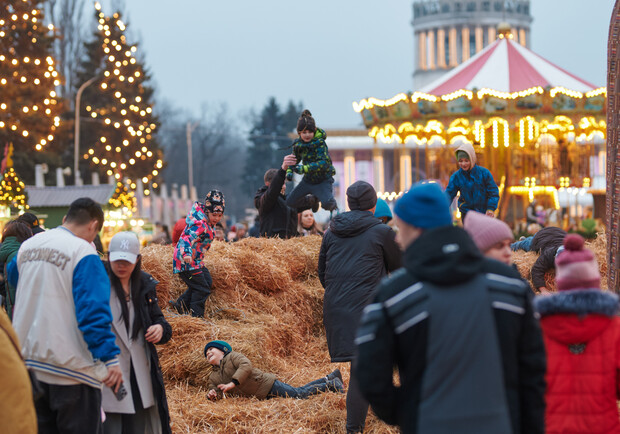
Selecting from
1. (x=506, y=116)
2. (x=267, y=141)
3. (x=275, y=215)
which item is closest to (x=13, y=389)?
(x=275, y=215)

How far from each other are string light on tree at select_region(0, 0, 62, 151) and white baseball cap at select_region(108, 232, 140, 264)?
93.3ft

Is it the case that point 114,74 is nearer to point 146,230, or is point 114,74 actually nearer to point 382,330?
point 146,230

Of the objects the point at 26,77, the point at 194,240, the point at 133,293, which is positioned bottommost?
the point at 194,240

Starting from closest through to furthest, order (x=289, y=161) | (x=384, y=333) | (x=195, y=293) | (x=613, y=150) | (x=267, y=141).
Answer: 1. (x=384, y=333)
2. (x=613, y=150)
3. (x=195, y=293)
4. (x=289, y=161)
5. (x=267, y=141)

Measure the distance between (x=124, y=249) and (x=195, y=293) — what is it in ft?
15.3

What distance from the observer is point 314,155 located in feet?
36.8

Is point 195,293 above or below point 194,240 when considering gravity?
below

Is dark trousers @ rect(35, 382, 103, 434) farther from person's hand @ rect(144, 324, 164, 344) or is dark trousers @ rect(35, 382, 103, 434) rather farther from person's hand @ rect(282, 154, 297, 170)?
person's hand @ rect(282, 154, 297, 170)

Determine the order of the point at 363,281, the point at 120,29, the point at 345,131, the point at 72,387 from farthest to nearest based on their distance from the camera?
the point at 345,131
the point at 120,29
the point at 363,281
the point at 72,387

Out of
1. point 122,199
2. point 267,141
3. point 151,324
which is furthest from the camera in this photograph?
point 267,141

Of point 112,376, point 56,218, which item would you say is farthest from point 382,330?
point 56,218

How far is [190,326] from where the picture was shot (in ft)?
32.0

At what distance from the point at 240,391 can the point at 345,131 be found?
7179 cm

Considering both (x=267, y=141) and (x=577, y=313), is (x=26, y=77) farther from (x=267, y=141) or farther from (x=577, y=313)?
(x=267, y=141)
